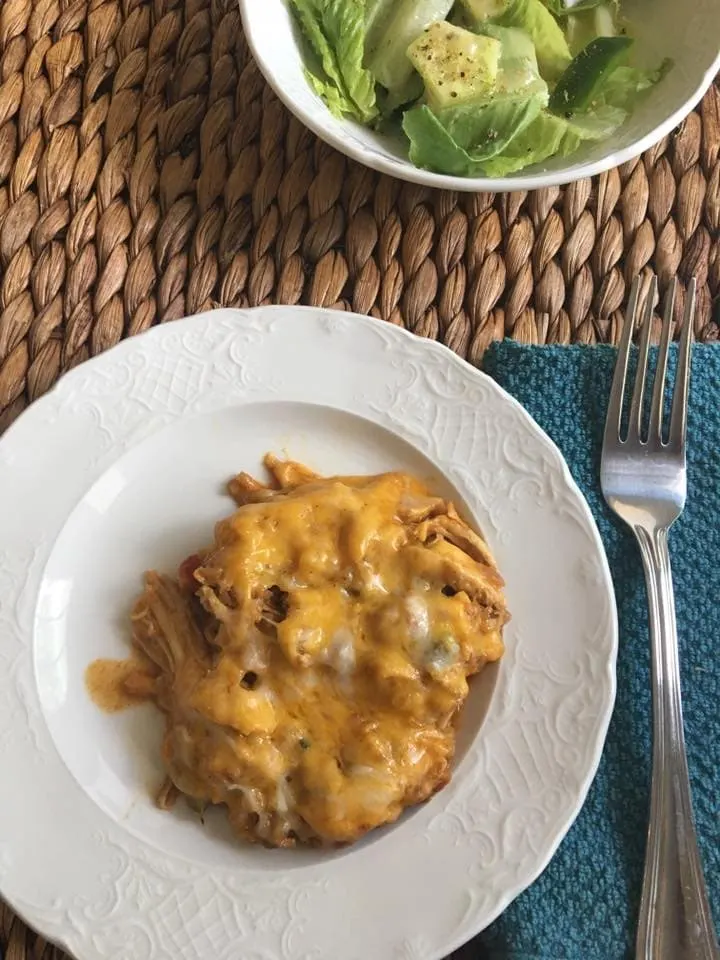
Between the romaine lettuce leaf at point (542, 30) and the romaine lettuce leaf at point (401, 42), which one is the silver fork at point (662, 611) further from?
the romaine lettuce leaf at point (401, 42)

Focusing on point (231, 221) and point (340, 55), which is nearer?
point (340, 55)

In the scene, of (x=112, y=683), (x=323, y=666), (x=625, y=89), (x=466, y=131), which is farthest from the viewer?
(x=625, y=89)

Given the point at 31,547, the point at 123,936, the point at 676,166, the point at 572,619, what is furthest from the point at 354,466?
the point at 676,166

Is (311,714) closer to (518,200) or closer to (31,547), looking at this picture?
(31,547)

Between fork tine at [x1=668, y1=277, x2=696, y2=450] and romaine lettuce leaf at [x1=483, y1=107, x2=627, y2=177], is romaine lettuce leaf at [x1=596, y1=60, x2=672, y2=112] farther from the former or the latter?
fork tine at [x1=668, y1=277, x2=696, y2=450]

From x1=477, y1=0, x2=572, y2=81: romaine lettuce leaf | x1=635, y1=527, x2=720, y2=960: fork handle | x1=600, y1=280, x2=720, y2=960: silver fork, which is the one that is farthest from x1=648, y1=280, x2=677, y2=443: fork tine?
x1=477, y1=0, x2=572, y2=81: romaine lettuce leaf

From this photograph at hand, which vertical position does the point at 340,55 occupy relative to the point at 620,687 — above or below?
above

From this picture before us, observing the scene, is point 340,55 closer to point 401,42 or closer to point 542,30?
point 401,42

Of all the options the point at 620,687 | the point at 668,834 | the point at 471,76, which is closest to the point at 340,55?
the point at 471,76
